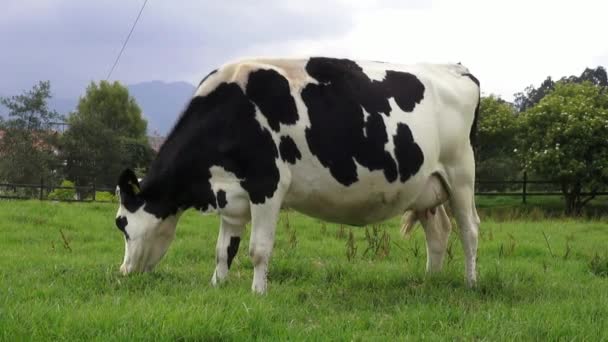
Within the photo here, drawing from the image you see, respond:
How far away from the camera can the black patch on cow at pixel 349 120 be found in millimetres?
5734

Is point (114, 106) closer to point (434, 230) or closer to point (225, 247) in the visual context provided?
point (434, 230)

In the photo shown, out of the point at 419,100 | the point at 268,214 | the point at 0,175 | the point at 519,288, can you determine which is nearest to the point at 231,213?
the point at 268,214

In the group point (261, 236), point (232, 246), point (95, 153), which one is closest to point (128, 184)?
point (232, 246)

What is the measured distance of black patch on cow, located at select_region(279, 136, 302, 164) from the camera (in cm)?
559

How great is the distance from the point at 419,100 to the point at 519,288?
6.89ft

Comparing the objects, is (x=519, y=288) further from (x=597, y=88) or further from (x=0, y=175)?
(x=0, y=175)

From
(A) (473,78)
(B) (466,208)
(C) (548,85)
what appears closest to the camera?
(B) (466,208)

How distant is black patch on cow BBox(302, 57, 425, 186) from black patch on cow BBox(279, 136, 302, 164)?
5.8 inches

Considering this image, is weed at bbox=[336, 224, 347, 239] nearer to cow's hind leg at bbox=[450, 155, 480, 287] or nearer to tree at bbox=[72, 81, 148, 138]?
cow's hind leg at bbox=[450, 155, 480, 287]

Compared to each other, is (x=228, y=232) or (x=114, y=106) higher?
(x=114, y=106)

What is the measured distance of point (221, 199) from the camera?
561cm

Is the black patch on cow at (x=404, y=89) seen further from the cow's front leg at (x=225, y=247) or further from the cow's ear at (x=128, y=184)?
the cow's ear at (x=128, y=184)

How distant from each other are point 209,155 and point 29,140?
37.3 m

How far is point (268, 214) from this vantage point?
5.50 meters
